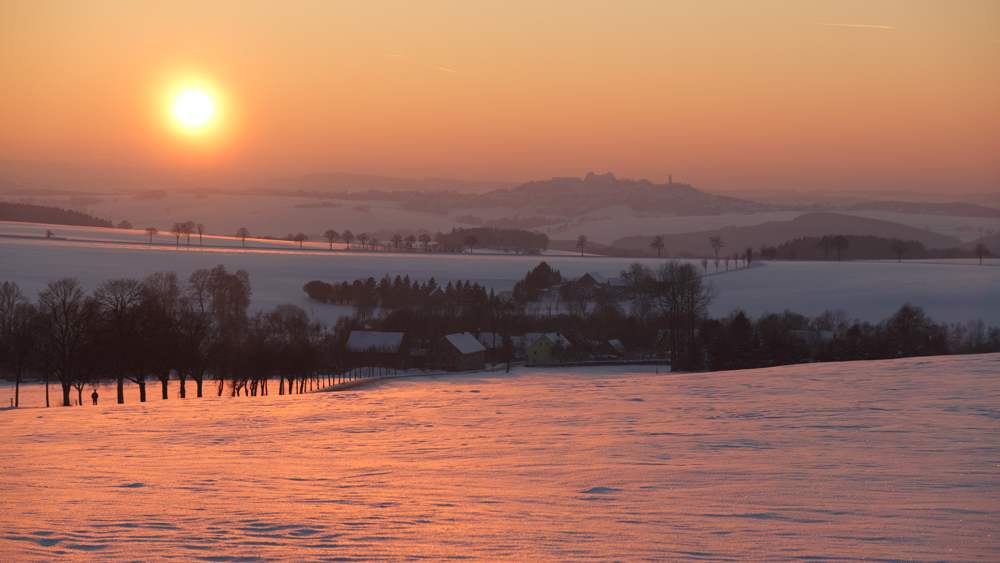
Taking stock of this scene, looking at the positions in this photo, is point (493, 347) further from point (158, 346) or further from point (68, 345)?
point (68, 345)

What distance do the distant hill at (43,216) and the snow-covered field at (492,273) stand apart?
27.0 meters

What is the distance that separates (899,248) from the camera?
436 ft

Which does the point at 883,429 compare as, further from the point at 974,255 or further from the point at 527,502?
the point at 974,255

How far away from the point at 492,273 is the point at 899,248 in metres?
80.5

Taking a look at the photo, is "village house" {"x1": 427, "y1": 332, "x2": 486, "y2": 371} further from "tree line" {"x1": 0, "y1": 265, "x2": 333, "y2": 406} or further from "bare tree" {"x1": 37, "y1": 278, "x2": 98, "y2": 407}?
"bare tree" {"x1": 37, "y1": 278, "x2": 98, "y2": 407}

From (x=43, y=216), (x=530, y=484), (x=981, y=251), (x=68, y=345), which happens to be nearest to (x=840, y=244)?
(x=981, y=251)

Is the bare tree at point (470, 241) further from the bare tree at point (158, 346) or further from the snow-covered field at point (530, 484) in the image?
the snow-covered field at point (530, 484)

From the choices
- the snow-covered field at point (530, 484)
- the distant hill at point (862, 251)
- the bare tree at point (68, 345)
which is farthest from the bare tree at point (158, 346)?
the distant hill at point (862, 251)

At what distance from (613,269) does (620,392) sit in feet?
367

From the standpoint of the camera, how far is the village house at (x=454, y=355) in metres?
62.2

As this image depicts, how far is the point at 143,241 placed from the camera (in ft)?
494

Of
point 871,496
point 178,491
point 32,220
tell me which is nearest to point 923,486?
point 871,496

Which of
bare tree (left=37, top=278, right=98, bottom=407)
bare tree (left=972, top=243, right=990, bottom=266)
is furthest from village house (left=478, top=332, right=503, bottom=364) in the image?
bare tree (left=972, top=243, right=990, bottom=266)

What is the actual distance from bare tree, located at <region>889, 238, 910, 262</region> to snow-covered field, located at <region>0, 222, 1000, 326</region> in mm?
15209
